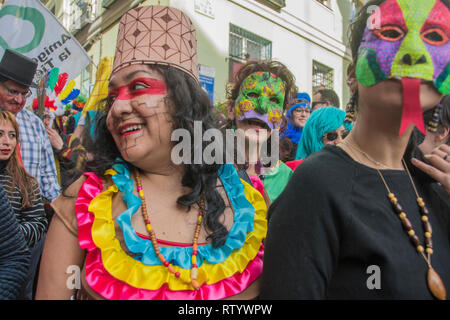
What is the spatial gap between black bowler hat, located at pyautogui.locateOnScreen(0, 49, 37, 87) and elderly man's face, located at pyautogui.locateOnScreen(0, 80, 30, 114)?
46 millimetres

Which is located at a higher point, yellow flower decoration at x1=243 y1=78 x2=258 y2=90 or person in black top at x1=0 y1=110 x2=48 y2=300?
yellow flower decoration at x1=243 y1=78 x2=258 y2=90

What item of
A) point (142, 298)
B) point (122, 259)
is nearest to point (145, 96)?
point (122, 259)

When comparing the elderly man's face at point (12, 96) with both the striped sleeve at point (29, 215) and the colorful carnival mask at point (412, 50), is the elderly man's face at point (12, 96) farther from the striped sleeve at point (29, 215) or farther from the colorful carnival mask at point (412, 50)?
the colorful carnival mask at point (412, 50)

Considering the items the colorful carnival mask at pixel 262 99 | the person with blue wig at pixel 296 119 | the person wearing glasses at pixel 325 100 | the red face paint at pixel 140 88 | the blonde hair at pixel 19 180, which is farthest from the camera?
the person wearing glasses at pixel 325 100

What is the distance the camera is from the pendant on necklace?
939mm

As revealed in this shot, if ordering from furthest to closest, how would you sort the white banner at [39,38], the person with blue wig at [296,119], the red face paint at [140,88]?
1. the person with blue wig at [296,119]
2. the white banner at [39,38]
3. the red face paint at [140,88]

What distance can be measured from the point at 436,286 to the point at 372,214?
0.85 ft

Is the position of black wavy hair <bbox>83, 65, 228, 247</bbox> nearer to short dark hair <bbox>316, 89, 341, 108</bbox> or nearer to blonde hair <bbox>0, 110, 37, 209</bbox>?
blonde hair <bbox>0, 110, 37, 209</bbox>

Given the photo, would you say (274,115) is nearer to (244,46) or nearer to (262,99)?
(262,99)

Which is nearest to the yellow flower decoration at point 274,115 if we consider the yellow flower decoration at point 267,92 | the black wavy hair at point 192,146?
the yellow flower decoration at point 267,92

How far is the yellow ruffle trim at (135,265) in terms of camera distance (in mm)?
1137

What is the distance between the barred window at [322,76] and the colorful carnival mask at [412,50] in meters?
9.86

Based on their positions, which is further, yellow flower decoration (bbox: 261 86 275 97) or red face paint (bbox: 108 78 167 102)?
yellow flower decoration (bbox: 261 86 275 97)

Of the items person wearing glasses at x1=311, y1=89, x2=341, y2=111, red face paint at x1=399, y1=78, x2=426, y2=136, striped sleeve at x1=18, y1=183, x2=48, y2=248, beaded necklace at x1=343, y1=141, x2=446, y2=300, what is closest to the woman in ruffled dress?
beaded necklace at x1=343, y1=141, x2=446, y2=300
